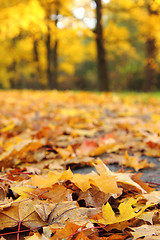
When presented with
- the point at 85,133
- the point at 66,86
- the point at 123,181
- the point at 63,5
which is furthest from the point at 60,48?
the point at 123,181

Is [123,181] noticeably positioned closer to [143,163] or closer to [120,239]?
[120,239]

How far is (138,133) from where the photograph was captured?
2402 millimetres

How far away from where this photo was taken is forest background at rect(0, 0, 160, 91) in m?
6.50

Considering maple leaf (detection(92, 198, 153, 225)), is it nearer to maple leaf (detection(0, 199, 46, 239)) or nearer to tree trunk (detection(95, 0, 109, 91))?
maple leaf (detection(0, 199, 46, 239))

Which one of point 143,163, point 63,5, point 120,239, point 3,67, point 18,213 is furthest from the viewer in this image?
point 3,67

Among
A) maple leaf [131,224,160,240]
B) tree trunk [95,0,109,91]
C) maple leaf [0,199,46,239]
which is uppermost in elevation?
tree trunk [95,0,109,91]

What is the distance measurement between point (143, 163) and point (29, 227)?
0.88 metres

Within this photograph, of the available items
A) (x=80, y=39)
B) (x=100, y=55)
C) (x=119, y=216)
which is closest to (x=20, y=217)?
(x=119, y=216)

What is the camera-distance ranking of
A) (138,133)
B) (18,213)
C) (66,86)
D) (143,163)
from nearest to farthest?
(18,213)
(143,163)
(138,133)
(66,86)

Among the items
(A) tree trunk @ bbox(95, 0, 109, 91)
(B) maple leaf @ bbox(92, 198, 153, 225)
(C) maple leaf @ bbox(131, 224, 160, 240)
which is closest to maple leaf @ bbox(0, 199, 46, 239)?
(B) maple leaf @ bbox(92, 198, 153, 225)

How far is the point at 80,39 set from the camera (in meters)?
15.3

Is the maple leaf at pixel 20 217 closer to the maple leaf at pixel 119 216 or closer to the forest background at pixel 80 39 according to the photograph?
the maple leaf at pixel 119 216

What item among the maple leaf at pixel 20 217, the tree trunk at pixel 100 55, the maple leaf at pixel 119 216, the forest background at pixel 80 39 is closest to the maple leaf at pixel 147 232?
the maple leaf at pixel 119 216

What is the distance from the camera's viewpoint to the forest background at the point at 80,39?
650cm
